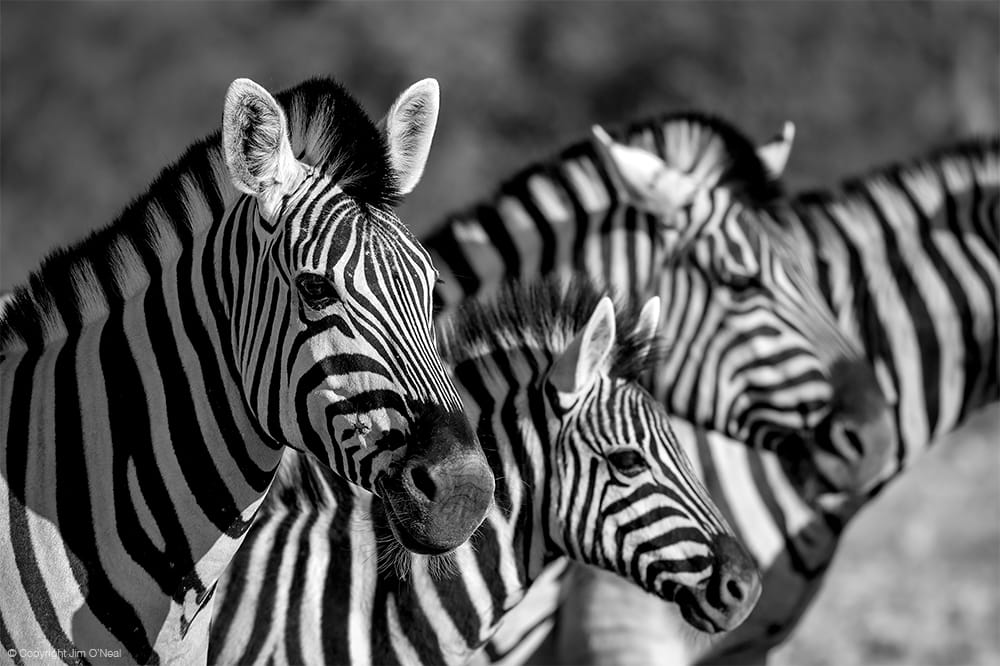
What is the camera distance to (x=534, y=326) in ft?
14.8

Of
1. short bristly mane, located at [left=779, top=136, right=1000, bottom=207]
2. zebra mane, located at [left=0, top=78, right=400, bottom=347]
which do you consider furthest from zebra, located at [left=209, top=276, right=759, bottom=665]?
short bristly mane, located at [left=779, top=136, right=1000, bottom=207]

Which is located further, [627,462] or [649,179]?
[649,179]

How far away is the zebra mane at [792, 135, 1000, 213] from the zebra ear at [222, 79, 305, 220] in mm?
4803

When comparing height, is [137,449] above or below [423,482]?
above

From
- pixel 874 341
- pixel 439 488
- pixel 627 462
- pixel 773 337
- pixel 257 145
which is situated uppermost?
pixel 257 145

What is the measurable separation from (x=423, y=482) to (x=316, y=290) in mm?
581

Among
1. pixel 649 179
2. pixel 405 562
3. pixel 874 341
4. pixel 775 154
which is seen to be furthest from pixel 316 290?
pixel 874 341

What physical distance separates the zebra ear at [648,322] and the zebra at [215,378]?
130 cm

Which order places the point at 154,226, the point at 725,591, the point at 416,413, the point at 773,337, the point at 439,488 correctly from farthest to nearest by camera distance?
the point at 773,337
the point at 725,591
the point at 154,226
the point at 416,413
the point at 439,488

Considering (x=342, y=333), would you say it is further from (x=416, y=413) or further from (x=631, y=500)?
(x=631, y=500)

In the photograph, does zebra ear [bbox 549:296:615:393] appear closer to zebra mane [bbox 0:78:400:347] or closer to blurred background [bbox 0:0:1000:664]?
zebra mane [bbox 0:78:400:347]

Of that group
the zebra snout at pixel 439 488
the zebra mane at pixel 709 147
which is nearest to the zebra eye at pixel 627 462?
the zebra snout at pixel 439 488

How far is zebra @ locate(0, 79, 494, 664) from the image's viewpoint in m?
3.16

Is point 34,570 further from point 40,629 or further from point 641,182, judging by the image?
point 641,182
